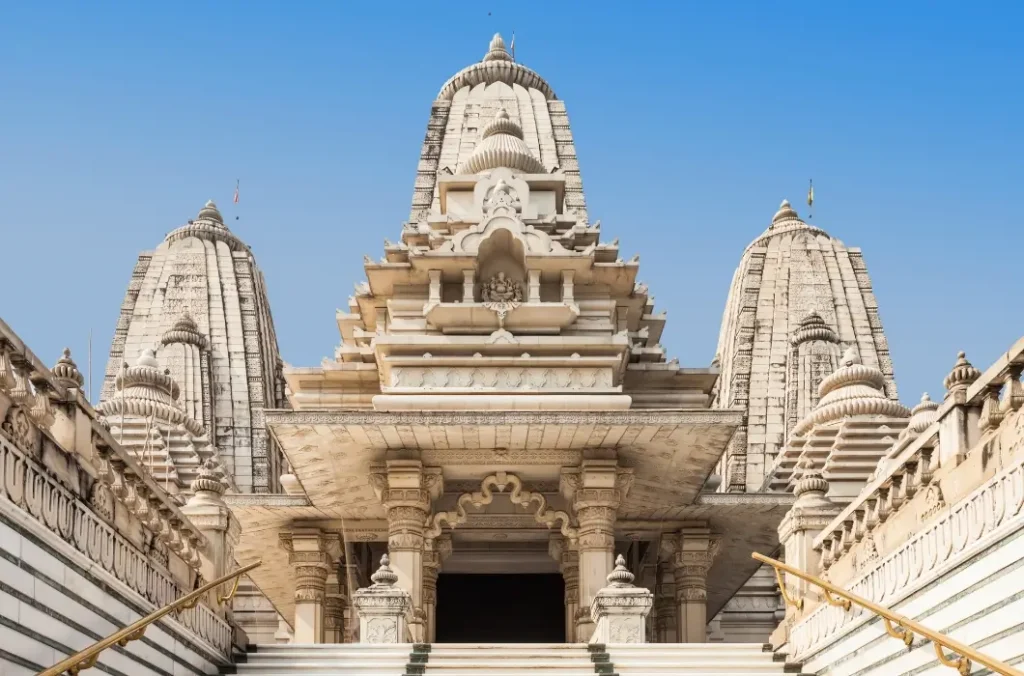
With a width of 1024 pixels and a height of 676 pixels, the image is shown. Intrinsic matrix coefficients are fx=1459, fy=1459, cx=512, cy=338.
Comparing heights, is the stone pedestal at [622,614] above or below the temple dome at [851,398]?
below

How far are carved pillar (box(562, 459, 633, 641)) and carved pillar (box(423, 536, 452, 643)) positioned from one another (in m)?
2.23

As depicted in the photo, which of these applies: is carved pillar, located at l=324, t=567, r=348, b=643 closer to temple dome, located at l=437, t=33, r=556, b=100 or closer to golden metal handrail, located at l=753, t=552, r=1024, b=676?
golden metal handrail, located at l=753, t=552, r=1024, b=676

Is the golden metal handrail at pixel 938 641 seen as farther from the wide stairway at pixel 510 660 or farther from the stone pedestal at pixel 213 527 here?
the stone pedestal at pixel 213 527

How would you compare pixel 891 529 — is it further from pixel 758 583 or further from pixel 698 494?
pixel 758 583

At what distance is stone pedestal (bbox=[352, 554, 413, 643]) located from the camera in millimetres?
18031

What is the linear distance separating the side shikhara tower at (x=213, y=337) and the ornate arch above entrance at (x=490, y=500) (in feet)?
74.3

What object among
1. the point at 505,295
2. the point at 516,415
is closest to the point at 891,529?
the point at 516,415

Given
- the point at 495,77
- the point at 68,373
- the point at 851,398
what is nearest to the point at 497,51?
the point at 495,77

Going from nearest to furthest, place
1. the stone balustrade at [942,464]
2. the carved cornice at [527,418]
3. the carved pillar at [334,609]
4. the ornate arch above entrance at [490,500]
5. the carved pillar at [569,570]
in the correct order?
1. the stone balustrade at [942,464]
2. the carved cornice at [527,418]
3. the ornate arch above entrance at [490,500]
4. the carved pillar at [569,570]
5. the carved pillar at [334,609]

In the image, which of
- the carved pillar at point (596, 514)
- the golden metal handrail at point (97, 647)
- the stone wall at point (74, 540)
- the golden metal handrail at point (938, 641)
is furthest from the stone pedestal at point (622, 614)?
the golden metal handrail at point (97, 647)

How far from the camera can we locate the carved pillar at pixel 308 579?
24422 millimetres

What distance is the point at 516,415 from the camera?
2050cm

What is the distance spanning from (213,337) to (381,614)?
3434cm

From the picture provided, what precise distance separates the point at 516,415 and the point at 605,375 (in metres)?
3.12
